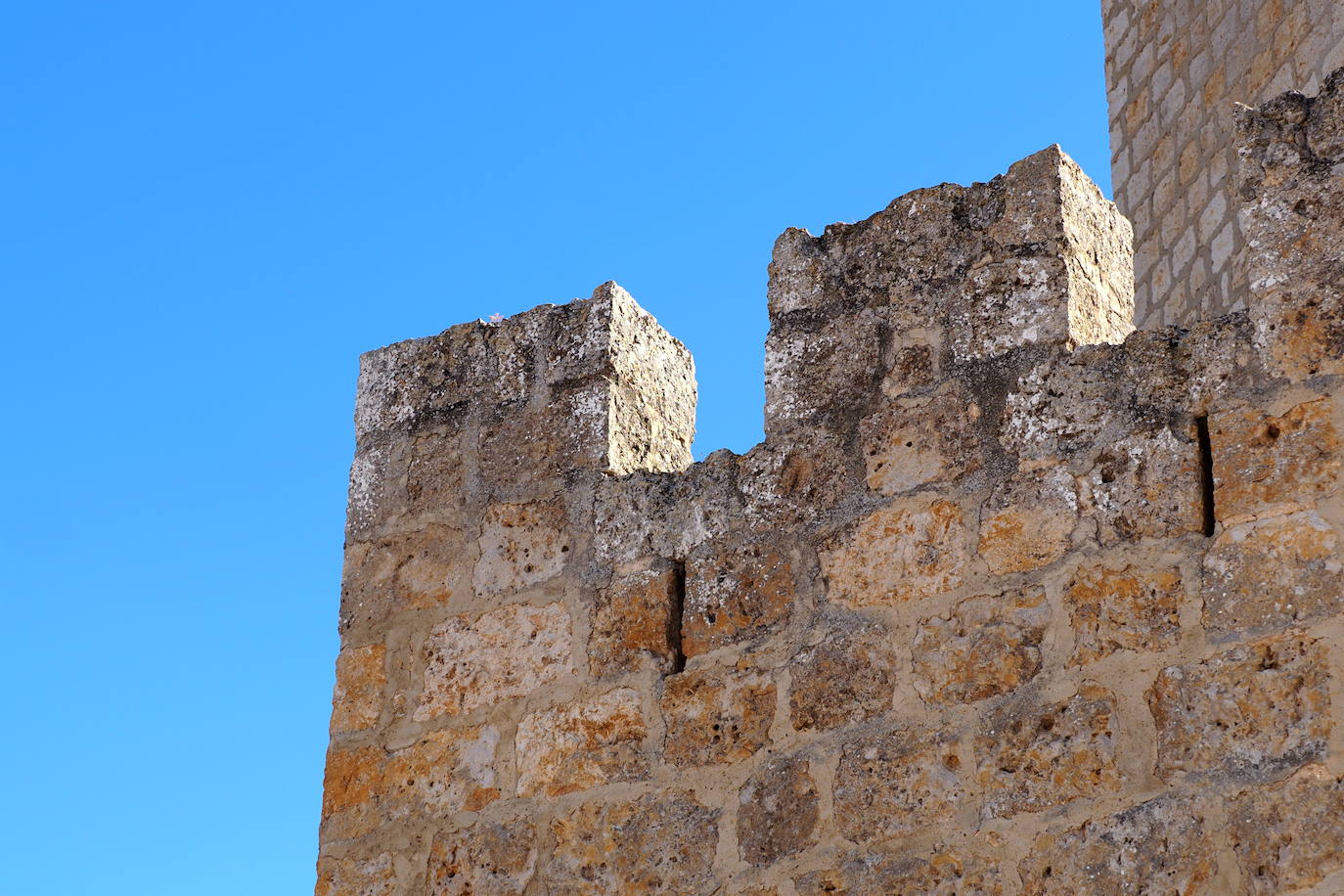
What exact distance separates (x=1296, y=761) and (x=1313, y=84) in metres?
3.23

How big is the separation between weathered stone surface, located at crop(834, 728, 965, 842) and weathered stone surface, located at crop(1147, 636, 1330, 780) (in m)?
0.40

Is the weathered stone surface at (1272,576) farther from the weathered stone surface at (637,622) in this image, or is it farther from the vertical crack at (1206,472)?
the weathered stone surface at (637,622)

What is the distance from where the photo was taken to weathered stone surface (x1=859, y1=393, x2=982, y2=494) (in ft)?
11.6

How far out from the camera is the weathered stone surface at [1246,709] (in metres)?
2.90

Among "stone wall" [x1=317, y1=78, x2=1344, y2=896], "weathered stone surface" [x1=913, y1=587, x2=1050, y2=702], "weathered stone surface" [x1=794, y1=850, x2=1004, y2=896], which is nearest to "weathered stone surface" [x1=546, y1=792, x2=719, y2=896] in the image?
"stone wall" [x1=317, y1=78, x2=1344, y2=896]

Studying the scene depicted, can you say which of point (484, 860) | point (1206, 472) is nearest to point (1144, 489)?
point (1206, 472)

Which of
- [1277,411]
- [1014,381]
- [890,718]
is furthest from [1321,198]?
[890,718]

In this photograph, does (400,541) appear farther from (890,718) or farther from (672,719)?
(890,718)

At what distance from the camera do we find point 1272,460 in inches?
123

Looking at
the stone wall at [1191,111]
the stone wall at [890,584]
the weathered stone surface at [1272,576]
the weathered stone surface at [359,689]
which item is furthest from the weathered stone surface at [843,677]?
the stone wall at [1191,111]

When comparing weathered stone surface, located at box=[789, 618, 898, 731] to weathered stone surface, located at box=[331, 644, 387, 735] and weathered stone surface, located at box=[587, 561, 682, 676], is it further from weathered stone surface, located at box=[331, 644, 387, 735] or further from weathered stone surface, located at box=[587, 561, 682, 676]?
weathered stone surface, located at box=[331, 644, 387, 735]

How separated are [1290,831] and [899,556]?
3.13ft

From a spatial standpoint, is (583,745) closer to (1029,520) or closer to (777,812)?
(777,812)

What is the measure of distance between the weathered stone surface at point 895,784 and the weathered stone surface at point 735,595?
0.36m
